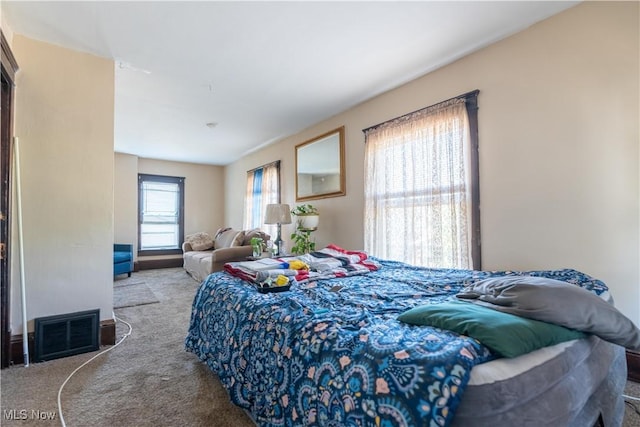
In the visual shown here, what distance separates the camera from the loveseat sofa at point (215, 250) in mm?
4570

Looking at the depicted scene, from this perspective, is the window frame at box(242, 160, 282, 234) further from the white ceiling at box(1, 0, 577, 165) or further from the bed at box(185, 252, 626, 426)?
the bed at box(185, 252, 626, 426)

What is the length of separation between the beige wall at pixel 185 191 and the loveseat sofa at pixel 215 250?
3.69 feet

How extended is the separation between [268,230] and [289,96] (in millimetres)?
2755

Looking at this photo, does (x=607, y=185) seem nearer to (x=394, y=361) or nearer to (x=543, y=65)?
(x=543, y=65)

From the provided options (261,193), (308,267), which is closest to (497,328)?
(308,267)

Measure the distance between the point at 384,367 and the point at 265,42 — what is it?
8.19ft

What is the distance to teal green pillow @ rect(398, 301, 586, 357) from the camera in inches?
34.8

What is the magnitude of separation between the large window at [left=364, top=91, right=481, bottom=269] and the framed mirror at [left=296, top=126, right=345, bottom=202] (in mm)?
550

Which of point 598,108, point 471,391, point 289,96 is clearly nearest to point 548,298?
point 471,391

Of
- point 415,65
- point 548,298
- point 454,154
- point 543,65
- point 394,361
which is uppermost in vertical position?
point 415,65

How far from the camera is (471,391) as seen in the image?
77 cm

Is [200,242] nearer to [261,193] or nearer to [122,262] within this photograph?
[122,262]

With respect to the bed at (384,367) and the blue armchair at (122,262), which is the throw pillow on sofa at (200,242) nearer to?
the blue armchair at (122,262)

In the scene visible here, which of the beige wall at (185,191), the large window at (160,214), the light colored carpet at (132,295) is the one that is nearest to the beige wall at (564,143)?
the light colored carpet at (132,295)
